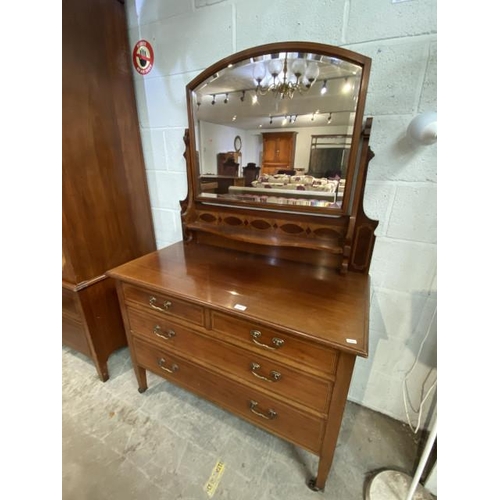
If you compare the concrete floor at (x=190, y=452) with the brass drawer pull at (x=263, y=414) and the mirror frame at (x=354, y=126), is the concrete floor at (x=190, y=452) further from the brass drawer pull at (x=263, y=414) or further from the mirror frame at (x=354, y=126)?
the mirror frame at (x=354, y=126)

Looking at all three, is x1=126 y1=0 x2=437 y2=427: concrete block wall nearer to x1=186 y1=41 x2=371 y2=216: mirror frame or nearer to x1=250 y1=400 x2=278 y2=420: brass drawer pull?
x1=186 y1=41 x2=371 y2=216: mirror frame

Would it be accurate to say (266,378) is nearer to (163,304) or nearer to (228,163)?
(163,304)

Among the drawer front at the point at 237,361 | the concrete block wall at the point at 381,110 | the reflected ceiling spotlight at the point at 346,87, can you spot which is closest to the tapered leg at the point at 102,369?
the drawer front at the point at 237,361

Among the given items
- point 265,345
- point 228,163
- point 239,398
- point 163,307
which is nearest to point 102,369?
point 163,307

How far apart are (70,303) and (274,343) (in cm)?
125

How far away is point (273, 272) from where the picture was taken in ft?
3.60

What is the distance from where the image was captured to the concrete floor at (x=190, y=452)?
41.0 inches

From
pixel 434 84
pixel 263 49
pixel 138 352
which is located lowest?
pixel 138 352

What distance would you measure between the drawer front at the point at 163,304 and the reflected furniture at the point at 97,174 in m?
0.41

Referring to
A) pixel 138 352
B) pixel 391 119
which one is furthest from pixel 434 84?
pixel 138 352

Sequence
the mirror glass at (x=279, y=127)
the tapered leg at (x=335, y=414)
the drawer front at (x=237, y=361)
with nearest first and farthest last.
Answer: the tapered leg at (x=335, y=414) < the drawer front at (x=237, y=361) < the mirror glass at (x=279, y=127)
